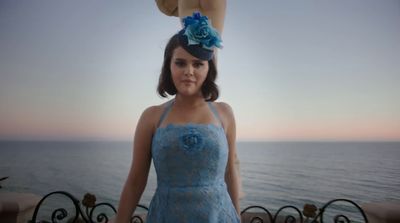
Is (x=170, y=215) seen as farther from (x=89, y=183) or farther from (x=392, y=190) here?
(x=392, y=190)

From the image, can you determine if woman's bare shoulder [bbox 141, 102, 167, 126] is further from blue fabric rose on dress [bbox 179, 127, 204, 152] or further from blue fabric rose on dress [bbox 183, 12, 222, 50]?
blue fabric rose on dress [bbox 183, 12, 222, 50]

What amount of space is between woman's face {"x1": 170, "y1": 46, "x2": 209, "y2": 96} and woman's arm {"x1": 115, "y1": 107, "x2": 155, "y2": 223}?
0.13 meters

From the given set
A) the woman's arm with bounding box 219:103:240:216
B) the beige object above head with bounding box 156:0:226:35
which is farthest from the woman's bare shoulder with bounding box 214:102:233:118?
the beige object above head with bounding box 156:0:226:35

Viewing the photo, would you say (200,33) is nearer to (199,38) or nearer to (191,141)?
(199,38)

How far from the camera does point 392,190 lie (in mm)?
5789

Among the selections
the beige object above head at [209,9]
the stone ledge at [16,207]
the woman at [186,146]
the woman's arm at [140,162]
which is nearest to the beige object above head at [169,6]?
the beige object above head at [209,9]

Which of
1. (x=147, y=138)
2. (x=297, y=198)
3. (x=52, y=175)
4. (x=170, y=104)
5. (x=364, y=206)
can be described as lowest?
(x=297, y=198)

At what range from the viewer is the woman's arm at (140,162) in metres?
0.91

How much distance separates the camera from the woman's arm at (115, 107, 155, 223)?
3.00ft


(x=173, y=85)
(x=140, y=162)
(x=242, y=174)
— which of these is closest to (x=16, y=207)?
(x=140, y=162)

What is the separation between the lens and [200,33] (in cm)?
88

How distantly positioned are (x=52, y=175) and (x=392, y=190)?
7.01 meters

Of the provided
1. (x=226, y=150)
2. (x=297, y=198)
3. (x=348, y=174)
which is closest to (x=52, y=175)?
(x=226, y=150)

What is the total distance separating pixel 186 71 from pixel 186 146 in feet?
0.67
